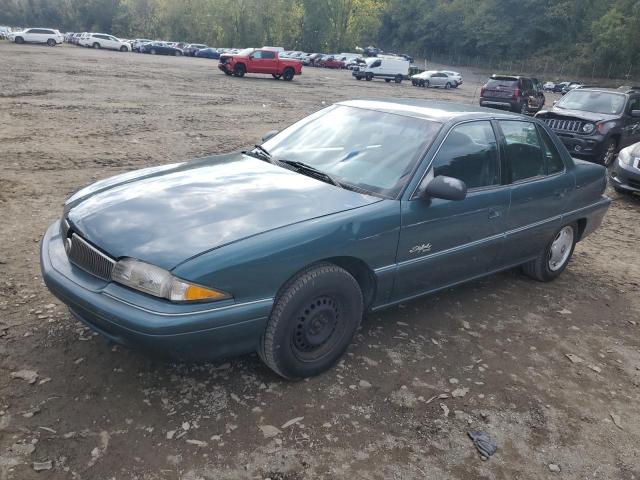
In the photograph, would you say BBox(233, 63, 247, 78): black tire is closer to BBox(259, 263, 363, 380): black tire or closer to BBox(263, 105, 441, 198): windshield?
BBox(263, 105, 441, 198): windshield

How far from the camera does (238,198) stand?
3125mm

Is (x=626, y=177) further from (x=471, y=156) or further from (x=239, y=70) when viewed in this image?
(x=239, y=70)

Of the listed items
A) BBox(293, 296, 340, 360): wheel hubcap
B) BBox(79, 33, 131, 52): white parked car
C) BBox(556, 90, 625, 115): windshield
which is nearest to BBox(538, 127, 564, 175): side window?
BBox(293, 296, 340, 360): wheel hubcap

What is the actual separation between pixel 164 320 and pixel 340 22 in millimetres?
A: 82267

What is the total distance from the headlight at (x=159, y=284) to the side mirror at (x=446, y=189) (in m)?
1.54

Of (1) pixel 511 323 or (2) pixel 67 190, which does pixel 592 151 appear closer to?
(1) pixel 511 323

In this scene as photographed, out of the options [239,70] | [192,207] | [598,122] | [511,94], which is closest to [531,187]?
[192,207]

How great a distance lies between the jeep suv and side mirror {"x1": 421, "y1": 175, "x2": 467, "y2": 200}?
1789 cm

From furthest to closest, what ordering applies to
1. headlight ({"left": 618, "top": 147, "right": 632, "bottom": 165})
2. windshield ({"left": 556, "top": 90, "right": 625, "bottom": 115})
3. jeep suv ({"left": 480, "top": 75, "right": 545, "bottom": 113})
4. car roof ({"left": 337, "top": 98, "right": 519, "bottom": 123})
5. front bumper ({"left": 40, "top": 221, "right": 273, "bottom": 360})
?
jeep suv ({"left": 480, "top": 75, "right": 545, "bottom": 113}) → windshield ({"left": 556, "top": 90, "right": 625, "bottom": 115}) → headlight ({"left": 618, "top": 147, "right": 632, "bottom": 165}) → car roof ({"left": 337, "top": 98, "right": 519, "bottom": 123}) → front bumper ({"left": 40, "top": 221, "right": 273, "bottom": 360})

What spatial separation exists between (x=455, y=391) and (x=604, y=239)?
451cm

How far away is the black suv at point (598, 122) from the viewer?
10266 millimetres

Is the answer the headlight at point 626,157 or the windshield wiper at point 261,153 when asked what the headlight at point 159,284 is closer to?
the windshield wiper at point 261,153

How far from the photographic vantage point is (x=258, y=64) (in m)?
29.4

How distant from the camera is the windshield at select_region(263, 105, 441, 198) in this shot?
346 centimetres
